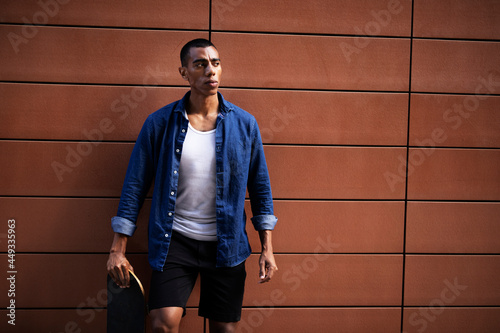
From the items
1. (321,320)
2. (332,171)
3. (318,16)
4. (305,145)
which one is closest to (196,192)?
(305,145)

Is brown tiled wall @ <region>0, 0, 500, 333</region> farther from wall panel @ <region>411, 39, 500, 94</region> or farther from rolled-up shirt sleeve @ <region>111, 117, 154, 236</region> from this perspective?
rolled-up shirt sleeve @ <region>111, 117, 154, 236</region>

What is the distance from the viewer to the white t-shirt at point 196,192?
1.91 m

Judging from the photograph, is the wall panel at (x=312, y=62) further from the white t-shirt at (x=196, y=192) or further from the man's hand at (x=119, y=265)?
the man's hand at (x=119, y=265)

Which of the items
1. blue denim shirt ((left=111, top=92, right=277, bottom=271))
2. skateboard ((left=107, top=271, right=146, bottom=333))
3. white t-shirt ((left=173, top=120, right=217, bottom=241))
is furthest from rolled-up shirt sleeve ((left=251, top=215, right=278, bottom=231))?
skateboard ((left=107, top=271, right=146, bottom=333))

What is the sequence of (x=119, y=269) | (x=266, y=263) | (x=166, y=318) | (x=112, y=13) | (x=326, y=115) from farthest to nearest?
1. (x=326, y=115)
2. (x=112, y=13)
3. (x=266, y=263)
4. (x=119, y=269)
5. (x=166, y=318)

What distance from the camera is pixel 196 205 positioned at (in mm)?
1915

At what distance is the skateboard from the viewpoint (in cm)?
198

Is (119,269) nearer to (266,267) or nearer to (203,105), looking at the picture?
(266,267)

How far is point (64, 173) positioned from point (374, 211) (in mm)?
2088

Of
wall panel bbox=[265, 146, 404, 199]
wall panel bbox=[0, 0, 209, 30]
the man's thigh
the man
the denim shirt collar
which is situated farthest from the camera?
wall panel bbox=[265, 146, 404, 199]

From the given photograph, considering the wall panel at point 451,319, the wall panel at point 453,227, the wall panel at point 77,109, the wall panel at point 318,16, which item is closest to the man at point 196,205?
the wall panel at point 77,109

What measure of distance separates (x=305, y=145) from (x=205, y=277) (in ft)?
3.66

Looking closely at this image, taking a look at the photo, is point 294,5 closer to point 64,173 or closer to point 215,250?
point 215,250

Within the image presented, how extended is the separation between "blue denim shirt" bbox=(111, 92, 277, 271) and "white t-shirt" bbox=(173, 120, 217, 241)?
34 millimetres
